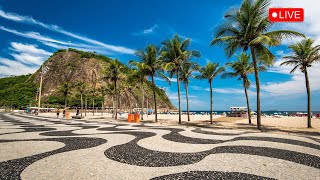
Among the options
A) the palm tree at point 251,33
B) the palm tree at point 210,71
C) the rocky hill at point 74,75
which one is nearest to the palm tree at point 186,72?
the palm tree at point 210,71

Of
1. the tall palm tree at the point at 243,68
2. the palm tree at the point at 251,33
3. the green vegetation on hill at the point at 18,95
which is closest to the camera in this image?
the palm tree at the point at 251,33

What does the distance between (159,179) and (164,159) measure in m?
2.27

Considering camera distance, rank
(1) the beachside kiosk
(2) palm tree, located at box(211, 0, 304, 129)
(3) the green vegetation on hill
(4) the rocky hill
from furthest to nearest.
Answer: (4) the rocky hill < (3) the green vegetation on hill < (1) the beachside kiosk < (2) palm tree, located at box(211, 0, 304, 129)

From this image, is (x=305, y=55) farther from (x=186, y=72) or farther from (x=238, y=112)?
(x=238, y=112)

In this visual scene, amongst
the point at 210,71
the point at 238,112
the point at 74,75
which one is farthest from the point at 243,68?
the point at 74,75

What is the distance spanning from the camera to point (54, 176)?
6289 mm

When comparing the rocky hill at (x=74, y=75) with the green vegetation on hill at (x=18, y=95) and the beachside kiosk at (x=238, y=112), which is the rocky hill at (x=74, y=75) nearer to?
the green vegetation on hill at (x=18, y=95)

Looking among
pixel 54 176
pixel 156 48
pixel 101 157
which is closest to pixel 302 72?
pixel 156 48

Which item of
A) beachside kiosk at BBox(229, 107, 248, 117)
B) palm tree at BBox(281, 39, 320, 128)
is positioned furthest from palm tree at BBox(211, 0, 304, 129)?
beachside kiosk at BBox(229, 107, 248, 117)

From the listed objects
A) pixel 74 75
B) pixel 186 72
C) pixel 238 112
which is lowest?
pixel 238 112

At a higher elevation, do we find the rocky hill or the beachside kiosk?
the rocky hill

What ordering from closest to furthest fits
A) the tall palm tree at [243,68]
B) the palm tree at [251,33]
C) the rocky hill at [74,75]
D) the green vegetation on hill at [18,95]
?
the palm tree at [251,33], the tall palm tree at [243,68], the green vegetation on hill at [18,95], the rocky hill at [74,75]

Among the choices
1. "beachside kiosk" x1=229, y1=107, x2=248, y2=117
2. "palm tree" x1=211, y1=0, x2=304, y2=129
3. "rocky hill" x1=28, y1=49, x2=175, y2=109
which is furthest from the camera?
"rocky hill" x1=28, y1=49, x2=175, y2=109

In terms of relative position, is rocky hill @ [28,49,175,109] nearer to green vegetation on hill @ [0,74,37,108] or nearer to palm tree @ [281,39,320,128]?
green vegetation on hill @ [0,74,37,108]
